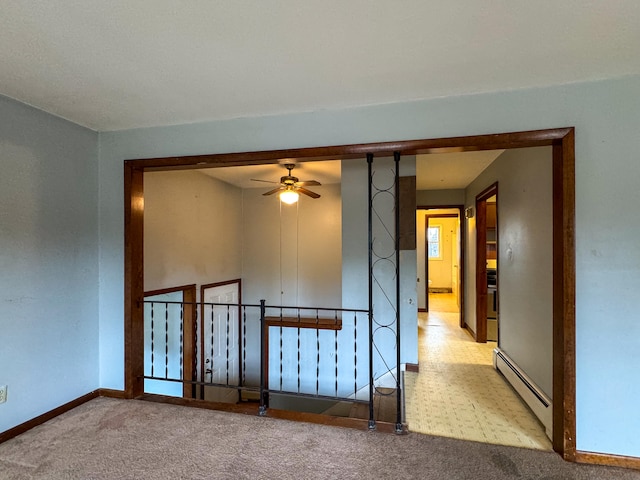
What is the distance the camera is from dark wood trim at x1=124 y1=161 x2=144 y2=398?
2660mm

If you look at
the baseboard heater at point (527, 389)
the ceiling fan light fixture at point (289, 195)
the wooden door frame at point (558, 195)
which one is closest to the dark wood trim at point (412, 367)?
the baseboard heater at point (527, 389)

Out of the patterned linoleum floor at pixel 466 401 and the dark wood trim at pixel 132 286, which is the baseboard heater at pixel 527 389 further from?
the dark wood trim at pixel 132 286

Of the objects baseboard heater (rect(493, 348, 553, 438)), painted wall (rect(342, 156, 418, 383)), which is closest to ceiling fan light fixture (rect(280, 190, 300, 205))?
painted wall (rect(342, 156, 418, 383))

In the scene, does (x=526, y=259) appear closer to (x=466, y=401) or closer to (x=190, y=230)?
(x=466, y=401)

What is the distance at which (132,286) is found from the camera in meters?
2.67

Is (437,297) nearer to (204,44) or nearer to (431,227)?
(431,227)

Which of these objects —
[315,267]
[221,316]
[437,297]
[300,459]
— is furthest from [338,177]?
[437,297]

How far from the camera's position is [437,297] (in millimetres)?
8398

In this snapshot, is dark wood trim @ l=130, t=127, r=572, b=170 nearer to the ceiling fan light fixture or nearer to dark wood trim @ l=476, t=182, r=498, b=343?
the ceiling fan light fixture

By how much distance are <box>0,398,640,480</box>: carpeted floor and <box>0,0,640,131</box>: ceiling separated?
7.15ft

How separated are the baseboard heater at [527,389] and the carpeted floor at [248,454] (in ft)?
1.06

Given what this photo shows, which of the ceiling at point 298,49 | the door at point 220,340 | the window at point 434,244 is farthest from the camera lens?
the window at point 434,244

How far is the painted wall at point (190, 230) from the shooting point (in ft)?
12.2

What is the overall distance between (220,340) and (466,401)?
3626 mm
